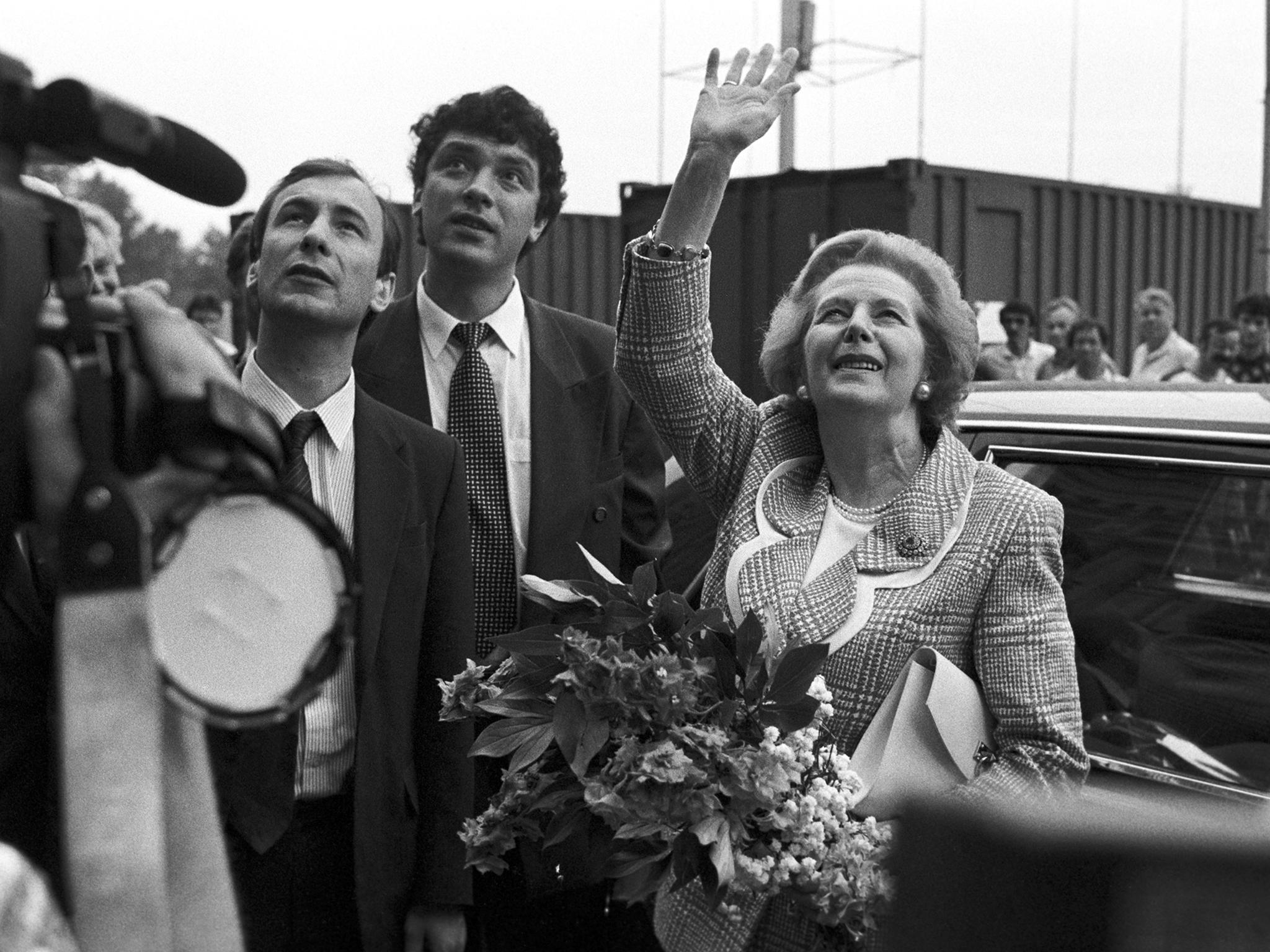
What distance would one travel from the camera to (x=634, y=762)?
2.05m

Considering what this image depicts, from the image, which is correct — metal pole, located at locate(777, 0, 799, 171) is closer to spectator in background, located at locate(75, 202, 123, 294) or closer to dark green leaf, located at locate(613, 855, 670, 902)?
spectator in background, located at locate(75, 202, 123, 294)

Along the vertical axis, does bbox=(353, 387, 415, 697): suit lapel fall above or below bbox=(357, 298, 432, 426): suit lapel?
below

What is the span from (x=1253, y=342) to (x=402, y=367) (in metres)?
7.99

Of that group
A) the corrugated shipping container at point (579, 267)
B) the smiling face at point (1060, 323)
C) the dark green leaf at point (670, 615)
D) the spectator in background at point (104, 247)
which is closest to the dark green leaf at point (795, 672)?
the dark green leaf at point (670, 615)

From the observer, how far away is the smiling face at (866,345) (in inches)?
101

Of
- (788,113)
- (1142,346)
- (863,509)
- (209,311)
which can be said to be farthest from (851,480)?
(788,113)

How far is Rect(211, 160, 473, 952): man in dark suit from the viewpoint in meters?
2.56

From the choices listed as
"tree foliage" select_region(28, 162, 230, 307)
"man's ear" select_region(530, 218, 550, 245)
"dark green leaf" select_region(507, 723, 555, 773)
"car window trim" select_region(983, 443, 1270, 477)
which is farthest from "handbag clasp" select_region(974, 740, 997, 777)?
"tree foliage" select_region(28, 162, 230, 307)

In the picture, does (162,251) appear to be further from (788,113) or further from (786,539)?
(786,539)

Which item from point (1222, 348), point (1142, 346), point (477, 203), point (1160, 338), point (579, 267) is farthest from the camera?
point (579, 267)

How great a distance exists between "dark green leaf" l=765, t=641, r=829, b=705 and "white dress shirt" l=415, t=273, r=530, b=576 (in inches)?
42.2

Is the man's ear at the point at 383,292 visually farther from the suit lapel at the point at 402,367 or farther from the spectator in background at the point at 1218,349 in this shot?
the spectator in background at the point at 1218,349

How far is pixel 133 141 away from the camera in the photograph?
0.95 meters

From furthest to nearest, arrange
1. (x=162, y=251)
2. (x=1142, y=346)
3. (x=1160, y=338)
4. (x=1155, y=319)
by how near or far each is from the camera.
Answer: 1. (x=162, y=251)
2. (x=1142, y=346)
3. (x=1160, y=338)
4. (x=1155, y=319)
